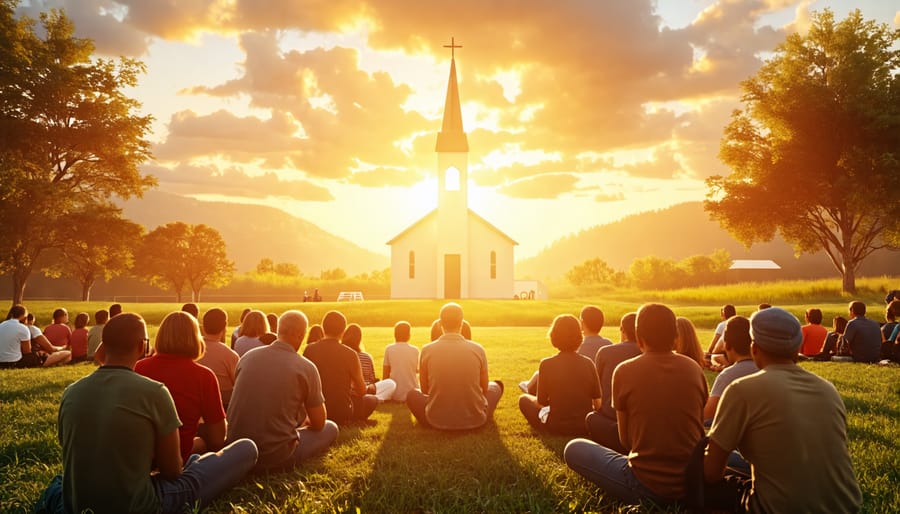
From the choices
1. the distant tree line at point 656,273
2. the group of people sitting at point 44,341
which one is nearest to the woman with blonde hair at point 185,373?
the group of people sitting at point 44,341

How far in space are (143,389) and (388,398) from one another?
663cm

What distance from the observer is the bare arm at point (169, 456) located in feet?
14.0

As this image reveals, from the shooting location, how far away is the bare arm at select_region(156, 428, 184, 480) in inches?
168

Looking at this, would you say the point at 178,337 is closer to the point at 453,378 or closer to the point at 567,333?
the point at 453,378

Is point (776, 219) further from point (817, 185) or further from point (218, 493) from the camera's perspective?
point (218, 493)

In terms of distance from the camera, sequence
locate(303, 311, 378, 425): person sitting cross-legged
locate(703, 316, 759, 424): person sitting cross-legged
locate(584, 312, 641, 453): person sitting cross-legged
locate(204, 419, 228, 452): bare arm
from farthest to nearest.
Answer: locate(303, 311, 378, 425): person sitting cross-legged
locate(584, 312, 641, 453): person sitting cross-legged
locate(703, 316, 759, 424): person sitting cross-legged
locate(204, 419, 228, 452): bare arm

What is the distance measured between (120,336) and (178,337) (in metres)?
0.83

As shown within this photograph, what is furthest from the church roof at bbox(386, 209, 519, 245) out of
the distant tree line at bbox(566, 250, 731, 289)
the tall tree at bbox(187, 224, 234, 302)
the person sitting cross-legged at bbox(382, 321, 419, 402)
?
the distant tree line at bbox(566, 250, 731, 289)

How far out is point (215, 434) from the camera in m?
5.09

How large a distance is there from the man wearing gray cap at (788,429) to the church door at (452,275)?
1629 inches

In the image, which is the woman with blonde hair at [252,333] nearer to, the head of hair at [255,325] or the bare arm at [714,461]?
the head of hair at [255,325]

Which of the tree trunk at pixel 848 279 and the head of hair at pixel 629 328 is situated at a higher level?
the tree trunk at pixel 848 279

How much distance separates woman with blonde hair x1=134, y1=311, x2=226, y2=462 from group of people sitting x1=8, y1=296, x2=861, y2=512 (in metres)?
0.01

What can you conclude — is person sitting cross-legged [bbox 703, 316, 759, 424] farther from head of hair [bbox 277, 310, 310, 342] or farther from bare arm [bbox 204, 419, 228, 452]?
bare arm [bbox 204, 419, 228, 452]
